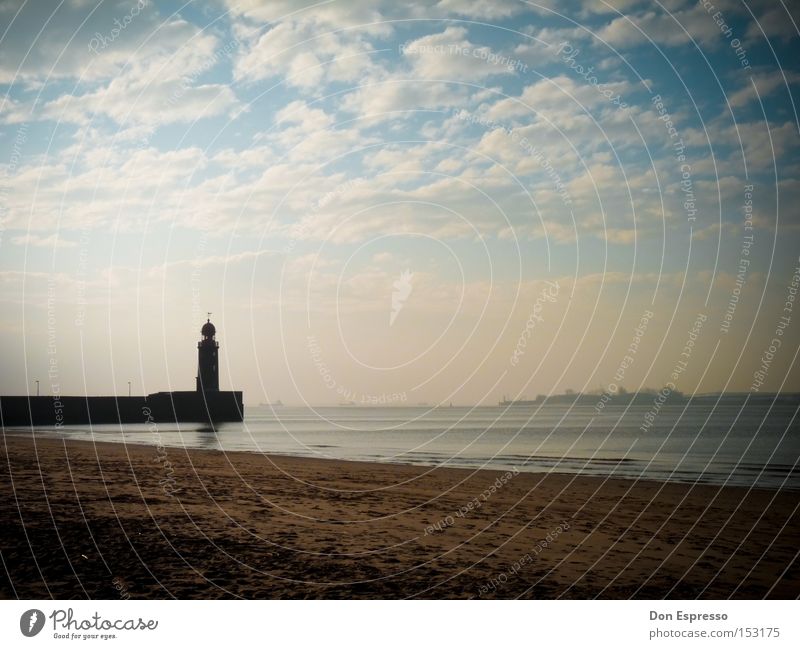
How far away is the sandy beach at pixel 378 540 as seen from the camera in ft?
30.3

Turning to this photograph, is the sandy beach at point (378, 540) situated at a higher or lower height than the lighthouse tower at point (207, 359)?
lower

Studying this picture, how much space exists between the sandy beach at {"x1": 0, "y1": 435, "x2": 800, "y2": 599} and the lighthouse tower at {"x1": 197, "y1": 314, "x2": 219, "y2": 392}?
74739mm

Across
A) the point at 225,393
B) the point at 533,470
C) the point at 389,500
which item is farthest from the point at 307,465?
the point at 225,393

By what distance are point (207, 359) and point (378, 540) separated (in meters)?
88.1

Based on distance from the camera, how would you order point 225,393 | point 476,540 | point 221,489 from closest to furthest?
1. point 476,540
2. point 221,489
3. point 225,393

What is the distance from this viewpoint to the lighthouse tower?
9519 centimetres

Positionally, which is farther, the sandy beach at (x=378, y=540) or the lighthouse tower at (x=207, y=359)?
the lighthouse tower at (x=207, y=359)

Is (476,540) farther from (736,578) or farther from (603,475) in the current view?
(603,475)

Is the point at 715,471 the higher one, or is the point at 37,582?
the point at 37,582

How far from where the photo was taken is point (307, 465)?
3119cm

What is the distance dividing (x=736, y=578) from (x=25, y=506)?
14.4 meters

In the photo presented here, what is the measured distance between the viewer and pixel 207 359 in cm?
9588

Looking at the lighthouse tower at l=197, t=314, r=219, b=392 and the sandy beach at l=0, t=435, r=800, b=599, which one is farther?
the lighthouse tower at l=197, t=314, r=219, b=392

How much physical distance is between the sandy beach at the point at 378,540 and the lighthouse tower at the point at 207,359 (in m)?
74.7
